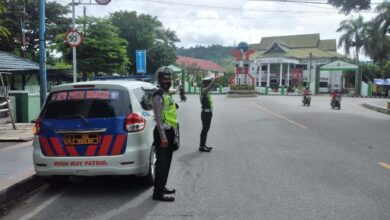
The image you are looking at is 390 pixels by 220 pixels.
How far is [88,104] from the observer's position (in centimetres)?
608

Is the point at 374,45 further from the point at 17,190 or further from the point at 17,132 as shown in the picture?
the point at 17,190

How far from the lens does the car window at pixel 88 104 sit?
19.8 feet

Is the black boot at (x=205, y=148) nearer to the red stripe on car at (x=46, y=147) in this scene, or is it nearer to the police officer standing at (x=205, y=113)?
the police officer standing at (x=205, y=113)

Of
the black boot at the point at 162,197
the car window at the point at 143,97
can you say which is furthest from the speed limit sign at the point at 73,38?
the black boot at the point at 162,197

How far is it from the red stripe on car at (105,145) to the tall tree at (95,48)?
20694 millimetres

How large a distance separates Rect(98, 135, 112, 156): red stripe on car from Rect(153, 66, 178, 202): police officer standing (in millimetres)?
667

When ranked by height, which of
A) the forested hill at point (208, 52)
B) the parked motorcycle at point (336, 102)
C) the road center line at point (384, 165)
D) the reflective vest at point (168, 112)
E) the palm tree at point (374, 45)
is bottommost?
the road center line at point (384, 165)

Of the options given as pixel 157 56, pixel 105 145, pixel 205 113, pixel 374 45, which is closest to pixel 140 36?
pixel 157 56

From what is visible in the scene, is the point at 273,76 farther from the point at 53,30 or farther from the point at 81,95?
the point at 81,95

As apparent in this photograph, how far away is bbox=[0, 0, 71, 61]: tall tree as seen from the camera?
41.5 m

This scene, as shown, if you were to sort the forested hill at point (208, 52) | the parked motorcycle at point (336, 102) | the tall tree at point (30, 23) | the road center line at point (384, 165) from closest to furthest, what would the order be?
the road center line at point (384, 165), the parked motorcycle at point (336, 102), the tall tree at point (30, 23), the forested hill at point (208, 52)

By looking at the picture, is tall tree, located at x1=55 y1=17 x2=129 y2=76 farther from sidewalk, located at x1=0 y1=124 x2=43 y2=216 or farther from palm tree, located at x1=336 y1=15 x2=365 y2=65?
palm tree, located at x1=336 y1=15 x2=365 y2=65

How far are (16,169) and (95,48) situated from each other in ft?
63.8

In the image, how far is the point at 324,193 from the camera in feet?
19.6
